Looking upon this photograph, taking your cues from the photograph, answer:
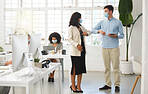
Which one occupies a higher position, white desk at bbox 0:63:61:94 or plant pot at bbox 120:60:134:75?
white desk at bbox 0:63:61:94

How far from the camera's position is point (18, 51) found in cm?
287

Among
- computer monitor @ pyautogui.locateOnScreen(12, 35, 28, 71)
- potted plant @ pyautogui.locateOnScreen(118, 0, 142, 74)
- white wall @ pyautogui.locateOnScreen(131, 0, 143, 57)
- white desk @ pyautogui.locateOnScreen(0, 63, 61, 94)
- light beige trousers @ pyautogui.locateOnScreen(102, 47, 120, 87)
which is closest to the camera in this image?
white desk @ pyautogui.locateOnScreen(0, 63, 61, 94)

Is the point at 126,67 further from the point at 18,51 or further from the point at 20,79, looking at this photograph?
the point at 20,79

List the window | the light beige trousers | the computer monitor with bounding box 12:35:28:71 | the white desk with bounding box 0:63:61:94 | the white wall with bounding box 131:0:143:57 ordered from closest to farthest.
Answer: the white desk with bounding box 0:63:61:94 < the computer monitor with bounding box 12:35:28:71 < the light beige trousers < the white wall with bounding box 131:0:143:57 < the window

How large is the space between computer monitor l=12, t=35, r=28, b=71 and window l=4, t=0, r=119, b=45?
499 cm

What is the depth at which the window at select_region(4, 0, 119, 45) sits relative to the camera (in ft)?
26.2

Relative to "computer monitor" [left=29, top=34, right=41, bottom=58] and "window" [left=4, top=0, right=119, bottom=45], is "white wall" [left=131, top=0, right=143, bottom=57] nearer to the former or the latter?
"window" [left=4, top=0, right=119, bottom=45]

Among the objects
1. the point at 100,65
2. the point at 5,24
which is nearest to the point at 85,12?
the point at 100,65

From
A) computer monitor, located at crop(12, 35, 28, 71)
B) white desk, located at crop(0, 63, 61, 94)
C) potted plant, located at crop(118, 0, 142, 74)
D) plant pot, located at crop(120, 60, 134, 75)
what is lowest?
plant pot, located at crop(120, 60, 134, 75)

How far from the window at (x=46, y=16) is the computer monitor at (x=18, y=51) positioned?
499cm

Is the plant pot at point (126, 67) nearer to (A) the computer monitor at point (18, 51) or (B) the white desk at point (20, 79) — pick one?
(B) the white desk at point (20, 79)

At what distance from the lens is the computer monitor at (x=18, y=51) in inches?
111

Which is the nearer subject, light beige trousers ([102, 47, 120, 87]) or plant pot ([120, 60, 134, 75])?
light beige trousers ([102, 47, 120, 87])

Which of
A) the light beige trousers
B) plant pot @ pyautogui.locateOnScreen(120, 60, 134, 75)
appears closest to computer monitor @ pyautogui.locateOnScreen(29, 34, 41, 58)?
the light beige trousers
